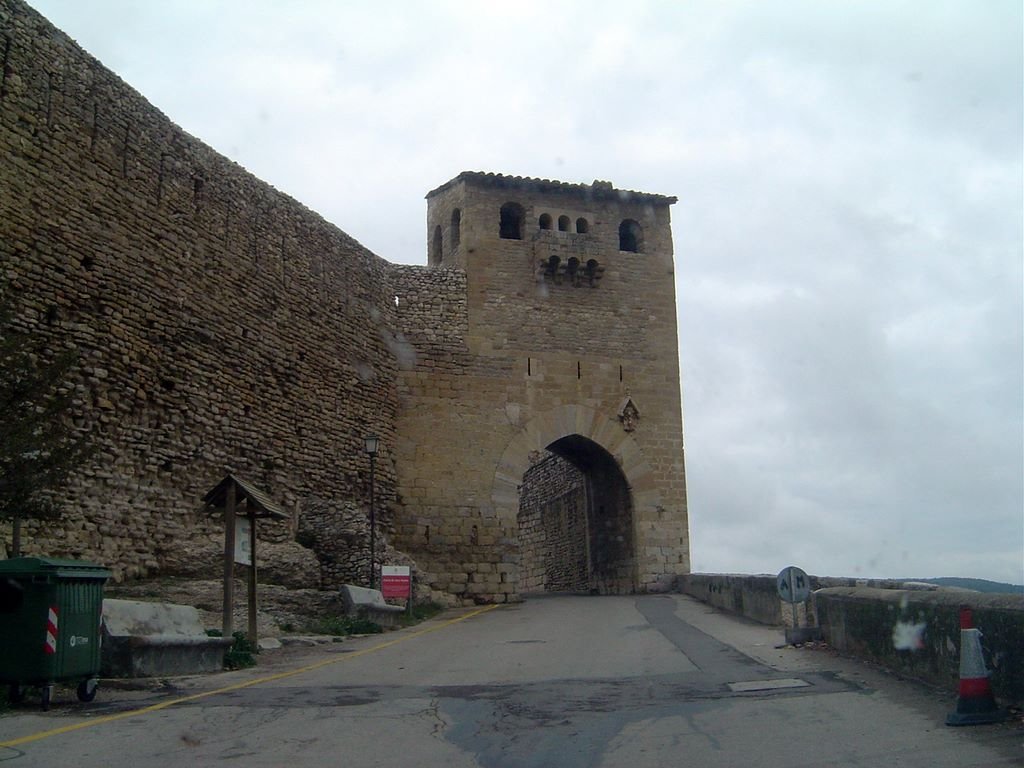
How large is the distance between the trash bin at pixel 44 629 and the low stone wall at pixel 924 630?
6.37 meters

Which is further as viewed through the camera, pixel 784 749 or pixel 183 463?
pixel 183 463

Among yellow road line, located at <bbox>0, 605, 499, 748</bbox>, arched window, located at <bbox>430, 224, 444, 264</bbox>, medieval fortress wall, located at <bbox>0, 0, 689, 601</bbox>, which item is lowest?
yellow road line, located at <bbox>0, 605, 499, 748</bbox>

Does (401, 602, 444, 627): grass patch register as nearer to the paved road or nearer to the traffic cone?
the paved road

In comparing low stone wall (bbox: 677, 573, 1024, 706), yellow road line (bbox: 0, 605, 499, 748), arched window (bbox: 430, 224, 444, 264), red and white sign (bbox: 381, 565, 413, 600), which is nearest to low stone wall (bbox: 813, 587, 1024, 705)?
low stone wall (bbox: 677, 573, 1024, 706)

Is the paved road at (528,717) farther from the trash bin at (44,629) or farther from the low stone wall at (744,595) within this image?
the low stone wall at (744,595)

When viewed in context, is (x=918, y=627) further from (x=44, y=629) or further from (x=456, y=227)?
(x=456, y=227)

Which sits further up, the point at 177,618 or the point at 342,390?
the point at 342,390

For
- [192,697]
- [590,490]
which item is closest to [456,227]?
[590,490]

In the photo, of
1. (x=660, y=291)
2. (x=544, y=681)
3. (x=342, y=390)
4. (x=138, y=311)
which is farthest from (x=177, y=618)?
(x=660, y=291)

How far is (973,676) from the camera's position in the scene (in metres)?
6.56

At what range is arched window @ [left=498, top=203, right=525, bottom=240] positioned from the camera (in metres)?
27.0

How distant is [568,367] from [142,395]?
40.7 ft

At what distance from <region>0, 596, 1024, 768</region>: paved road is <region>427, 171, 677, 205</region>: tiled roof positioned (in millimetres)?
16849

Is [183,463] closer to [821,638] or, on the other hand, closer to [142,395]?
[142,395]
